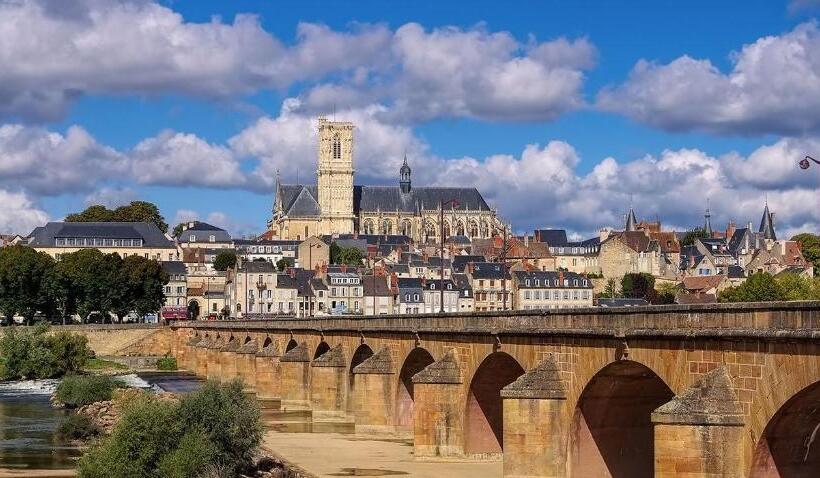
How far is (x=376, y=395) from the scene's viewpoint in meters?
53.5

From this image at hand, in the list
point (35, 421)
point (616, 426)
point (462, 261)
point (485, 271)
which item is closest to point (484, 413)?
point (616, 426)

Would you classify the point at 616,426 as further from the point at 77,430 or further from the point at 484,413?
the point at 77,430

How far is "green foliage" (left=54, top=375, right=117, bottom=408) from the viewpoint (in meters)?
71.4

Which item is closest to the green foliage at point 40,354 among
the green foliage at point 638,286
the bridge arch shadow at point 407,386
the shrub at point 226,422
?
the bridge arch shadow at point 407,386

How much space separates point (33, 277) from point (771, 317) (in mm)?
109895

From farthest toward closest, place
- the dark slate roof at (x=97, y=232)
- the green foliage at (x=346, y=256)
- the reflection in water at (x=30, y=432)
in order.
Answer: the green foliage at (x=346, y=256)
the dark slate roof at (x=97, y=232)
the reflection in water at (x=30, y=432)

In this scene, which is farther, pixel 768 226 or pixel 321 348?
pixel 768 226

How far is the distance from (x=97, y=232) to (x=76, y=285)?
51.6 m

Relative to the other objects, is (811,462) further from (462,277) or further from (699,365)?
(462,277)

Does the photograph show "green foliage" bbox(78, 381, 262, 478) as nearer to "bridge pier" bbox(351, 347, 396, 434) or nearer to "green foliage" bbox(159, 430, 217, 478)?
"green foliage" bbox(159, 430, 217, 478)

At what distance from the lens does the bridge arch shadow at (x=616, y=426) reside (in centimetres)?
3284

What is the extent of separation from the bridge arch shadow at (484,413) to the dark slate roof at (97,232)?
140631mm

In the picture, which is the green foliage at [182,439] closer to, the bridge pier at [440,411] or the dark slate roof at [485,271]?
the bridge pier at [440,411]

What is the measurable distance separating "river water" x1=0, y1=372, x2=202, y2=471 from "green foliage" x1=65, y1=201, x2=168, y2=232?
3599 inches
